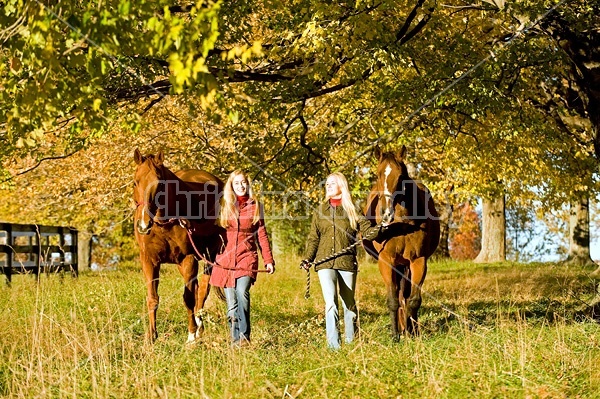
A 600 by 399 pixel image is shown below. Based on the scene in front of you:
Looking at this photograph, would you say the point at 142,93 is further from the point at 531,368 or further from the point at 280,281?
the point at 531,368

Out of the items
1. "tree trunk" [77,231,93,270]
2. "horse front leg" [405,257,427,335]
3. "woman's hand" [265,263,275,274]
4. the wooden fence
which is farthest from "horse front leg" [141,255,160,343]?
"tree trunk" [77,231,93,270]

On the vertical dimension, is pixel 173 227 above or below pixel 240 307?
above

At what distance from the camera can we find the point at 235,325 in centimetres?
893

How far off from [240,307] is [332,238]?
1.34 m

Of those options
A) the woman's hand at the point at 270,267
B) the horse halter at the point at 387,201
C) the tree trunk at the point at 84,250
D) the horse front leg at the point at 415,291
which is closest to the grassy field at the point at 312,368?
the woman's hand at the point at 270,267

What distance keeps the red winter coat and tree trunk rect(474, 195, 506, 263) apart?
61.8ft

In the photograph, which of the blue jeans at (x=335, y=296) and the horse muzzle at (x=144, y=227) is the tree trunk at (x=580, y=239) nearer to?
the blue jeans at (x=335, y=296)

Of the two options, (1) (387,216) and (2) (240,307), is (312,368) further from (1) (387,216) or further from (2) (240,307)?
(1) (387,216)

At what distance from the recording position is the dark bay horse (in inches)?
388

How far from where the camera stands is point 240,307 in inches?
345

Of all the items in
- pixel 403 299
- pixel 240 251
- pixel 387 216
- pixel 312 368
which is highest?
pixel 387 216

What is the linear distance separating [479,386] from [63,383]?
11.0 feet

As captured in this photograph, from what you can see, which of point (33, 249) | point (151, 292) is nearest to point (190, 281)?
point (151, 292)

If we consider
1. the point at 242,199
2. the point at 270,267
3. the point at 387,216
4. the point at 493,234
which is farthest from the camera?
the point at 493,234
